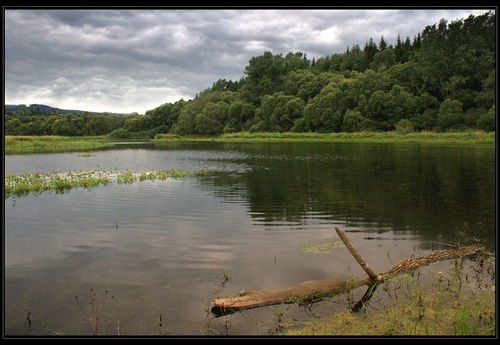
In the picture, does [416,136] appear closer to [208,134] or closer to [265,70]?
[208,134]

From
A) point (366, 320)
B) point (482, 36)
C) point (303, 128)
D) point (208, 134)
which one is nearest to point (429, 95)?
point (482, 36)

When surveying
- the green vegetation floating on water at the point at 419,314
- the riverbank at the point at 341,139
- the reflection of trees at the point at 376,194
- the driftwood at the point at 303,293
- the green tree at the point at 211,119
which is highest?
the green tree at the point at 211,119

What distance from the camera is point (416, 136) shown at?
75.5m

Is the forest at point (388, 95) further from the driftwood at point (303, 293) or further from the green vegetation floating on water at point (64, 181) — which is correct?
the driftwood at point (303, 293)

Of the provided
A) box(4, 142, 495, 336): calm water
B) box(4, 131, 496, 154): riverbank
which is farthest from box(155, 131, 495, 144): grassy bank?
box(4, 142, 495, 336): calm water

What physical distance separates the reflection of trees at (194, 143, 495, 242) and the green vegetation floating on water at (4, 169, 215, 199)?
4.42 metres

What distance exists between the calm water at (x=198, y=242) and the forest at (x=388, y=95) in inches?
2470

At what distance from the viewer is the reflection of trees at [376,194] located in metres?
15.2

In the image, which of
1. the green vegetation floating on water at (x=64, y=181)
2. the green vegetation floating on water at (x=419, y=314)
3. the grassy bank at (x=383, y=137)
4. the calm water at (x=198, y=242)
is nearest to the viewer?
the green vegetation floating on water at (x=419, y=314)

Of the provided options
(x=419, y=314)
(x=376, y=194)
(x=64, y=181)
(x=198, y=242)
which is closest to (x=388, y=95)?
(x=376, y=194)

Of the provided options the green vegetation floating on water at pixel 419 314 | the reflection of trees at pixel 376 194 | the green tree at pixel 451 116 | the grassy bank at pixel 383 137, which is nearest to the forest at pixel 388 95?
the green tree at pixel 451 116

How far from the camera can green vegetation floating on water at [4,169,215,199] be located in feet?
76.0

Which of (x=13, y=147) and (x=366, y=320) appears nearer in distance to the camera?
(x=366, y=320)

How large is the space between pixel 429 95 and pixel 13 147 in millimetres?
90171
